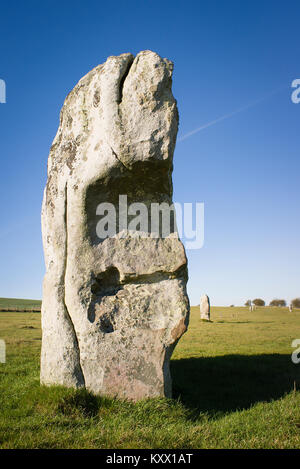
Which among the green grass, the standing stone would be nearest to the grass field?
the standing stone

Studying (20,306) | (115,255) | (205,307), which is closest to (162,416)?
(115,255)

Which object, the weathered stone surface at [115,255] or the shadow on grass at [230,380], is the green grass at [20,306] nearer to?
the shadow on grass at [230,380]

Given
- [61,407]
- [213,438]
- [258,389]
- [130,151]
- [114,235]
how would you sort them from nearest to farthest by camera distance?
1. [213,438]
2. [61,407]
3. [130,151]
4. [114,235]
5. [258,389]

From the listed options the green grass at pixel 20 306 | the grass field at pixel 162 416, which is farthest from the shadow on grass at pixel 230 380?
the green grass at pixel 20 306

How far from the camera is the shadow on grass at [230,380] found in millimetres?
7137

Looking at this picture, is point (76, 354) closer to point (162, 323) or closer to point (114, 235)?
point (162, 323)

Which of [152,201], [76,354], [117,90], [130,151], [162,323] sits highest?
[117,90]

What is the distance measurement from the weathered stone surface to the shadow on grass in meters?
A: 1.19

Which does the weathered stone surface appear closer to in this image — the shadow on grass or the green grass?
the shadow on grass

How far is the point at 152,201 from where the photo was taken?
7.05 meters

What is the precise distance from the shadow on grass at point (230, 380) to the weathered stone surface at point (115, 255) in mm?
1187
